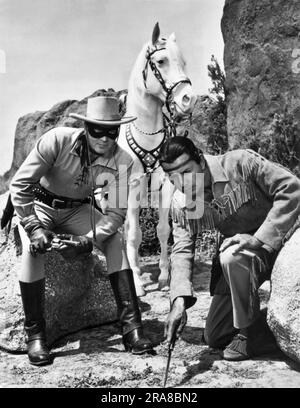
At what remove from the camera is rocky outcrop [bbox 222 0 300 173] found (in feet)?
25.5

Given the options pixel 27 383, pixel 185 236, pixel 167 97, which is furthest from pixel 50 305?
pixel 167 97

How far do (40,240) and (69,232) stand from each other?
0.54 m

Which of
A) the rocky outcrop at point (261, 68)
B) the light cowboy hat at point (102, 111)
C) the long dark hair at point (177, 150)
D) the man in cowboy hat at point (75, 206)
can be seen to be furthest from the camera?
the rocky outcrop at point (261, 68)

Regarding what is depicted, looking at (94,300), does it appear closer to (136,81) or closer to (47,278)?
(47,278)

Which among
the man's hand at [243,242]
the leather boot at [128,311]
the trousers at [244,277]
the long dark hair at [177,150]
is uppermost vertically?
the long dark hair at [177,150]

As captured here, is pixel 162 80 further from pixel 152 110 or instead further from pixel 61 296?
pixel 61 296

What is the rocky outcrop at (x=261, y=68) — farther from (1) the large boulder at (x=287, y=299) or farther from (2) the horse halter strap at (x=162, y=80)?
(1) the large boulder at (x=287, y=299)

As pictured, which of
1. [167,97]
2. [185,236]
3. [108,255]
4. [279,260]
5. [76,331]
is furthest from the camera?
[167,97]

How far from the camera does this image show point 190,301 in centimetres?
362

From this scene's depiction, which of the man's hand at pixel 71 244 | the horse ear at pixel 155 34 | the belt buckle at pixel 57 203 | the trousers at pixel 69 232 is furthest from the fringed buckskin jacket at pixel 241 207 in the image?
the horse ear at pixel 155 34

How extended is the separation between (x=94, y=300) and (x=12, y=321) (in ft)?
2.37

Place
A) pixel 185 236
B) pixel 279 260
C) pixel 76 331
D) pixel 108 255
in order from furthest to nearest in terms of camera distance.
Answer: pixel 76 331 → pixel 108 255 → pixel 185 236 → pixel 279 260

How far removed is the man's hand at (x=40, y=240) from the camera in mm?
3898

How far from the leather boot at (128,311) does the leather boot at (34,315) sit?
1.74 ft
